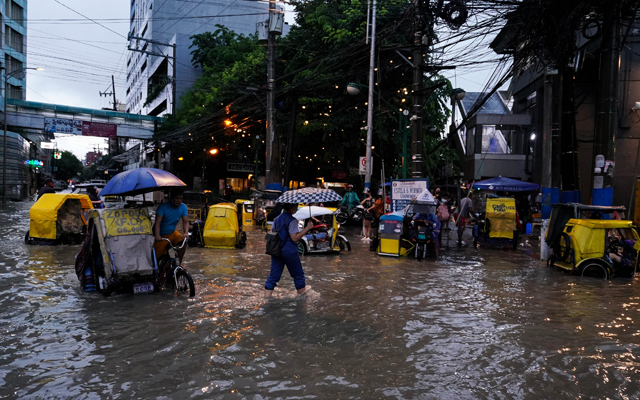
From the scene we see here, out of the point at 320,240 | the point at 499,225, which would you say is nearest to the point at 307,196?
the point at 320,240

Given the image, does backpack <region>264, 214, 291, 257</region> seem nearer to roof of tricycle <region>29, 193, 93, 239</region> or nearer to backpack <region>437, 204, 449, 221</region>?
backpack <region>437, 204, 449, 221</region>

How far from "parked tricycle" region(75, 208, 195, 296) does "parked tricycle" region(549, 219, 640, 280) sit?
7.93 meters

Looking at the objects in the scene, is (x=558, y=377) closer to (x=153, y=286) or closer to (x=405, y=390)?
(x=405, y=390)

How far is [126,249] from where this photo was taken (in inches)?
306

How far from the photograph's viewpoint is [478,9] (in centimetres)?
1198

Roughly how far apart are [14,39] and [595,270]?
58.3 meters

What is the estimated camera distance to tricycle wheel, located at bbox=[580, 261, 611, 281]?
10.4 meters

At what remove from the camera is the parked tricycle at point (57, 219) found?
13945 millimetres

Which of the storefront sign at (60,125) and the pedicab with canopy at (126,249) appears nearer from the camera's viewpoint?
the pedicab with canopy at (126,249)

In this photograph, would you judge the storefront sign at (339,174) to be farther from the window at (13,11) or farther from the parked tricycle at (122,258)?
the parked tricycle at (122,258)

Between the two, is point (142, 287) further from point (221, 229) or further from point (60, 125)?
point (60, 125)

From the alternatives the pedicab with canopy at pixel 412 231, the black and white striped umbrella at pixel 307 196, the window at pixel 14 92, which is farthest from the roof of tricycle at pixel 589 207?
the window at pixel 14 92

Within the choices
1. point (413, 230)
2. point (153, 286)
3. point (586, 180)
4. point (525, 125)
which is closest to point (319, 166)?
point (525, 125)

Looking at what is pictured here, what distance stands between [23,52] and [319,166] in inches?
1399
